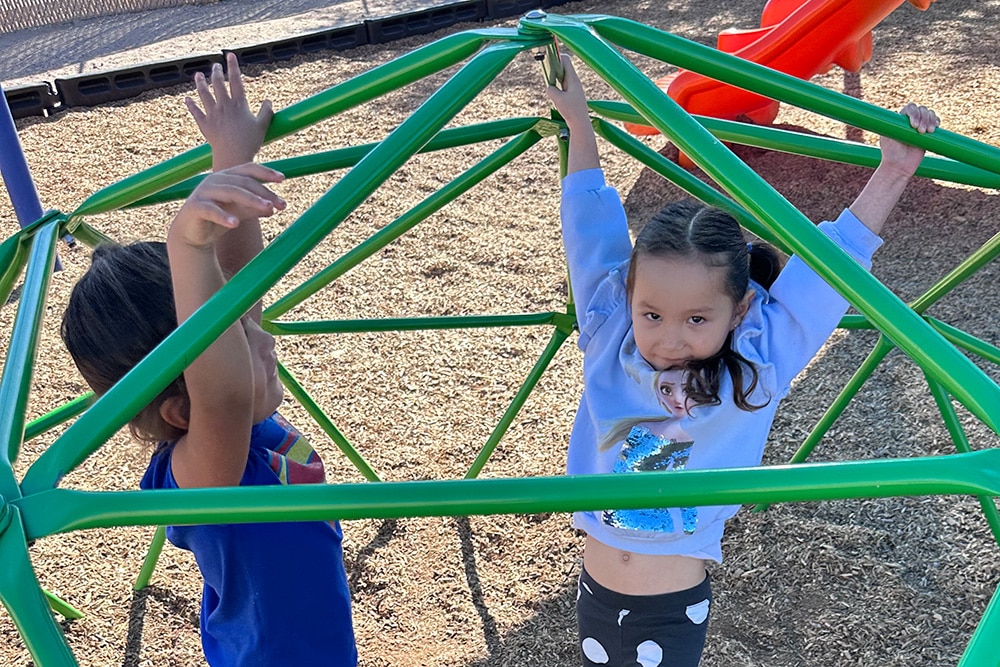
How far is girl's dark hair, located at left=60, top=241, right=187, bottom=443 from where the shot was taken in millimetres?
1465

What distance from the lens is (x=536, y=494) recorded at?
101 cm

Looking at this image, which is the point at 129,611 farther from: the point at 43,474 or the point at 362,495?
the point at 362,495

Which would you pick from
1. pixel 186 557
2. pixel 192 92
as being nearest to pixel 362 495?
pixel 186 557

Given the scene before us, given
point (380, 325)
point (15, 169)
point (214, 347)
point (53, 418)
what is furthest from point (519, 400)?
point (15, 169)

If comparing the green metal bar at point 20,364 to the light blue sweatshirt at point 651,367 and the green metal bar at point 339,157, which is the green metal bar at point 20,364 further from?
the light blue sweatshirt at point 651,367

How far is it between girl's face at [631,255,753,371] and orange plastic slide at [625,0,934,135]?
275cm

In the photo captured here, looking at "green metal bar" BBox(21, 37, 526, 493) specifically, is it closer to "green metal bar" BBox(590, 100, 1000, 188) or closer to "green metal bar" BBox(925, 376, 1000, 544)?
"green metal bar" BBox(590, 100, 1000, 188)

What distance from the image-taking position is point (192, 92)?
6.18m

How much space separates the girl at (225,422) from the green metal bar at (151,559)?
3.21ft

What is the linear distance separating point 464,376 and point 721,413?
201cm

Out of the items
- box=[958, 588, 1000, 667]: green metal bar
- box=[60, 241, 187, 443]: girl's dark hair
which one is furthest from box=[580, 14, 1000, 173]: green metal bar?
box=[958, 588, 1000, 667]: green metal bar

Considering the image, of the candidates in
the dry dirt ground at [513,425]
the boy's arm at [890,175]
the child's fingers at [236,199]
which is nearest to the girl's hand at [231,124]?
the child's fingers at [236,199]

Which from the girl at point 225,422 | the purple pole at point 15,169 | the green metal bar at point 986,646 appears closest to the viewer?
the green metal bar at point 986,646

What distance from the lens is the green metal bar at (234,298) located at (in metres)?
1.09
